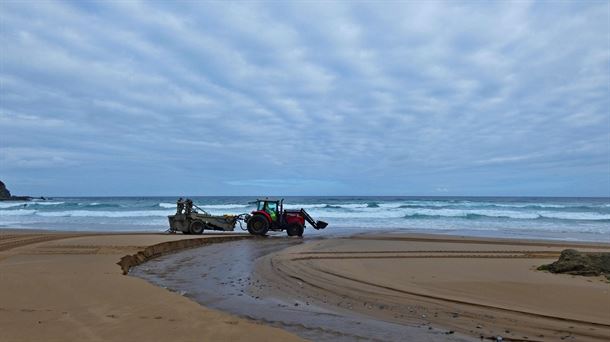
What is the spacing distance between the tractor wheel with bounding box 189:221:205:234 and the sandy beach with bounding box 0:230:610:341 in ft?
24.4

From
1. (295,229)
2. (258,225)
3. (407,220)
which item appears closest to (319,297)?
(295,229)

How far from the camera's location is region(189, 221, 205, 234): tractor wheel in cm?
1962

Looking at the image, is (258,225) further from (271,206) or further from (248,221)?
(271,206)

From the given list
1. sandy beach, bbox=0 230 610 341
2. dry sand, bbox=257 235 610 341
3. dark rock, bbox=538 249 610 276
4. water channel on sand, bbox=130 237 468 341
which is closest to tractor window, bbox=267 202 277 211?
dry sand, bbox=257 235 610 341

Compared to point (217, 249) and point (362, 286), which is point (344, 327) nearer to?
point (362, 286)

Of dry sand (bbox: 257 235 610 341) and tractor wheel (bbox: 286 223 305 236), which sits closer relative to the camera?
dry sand (bbox: 257 235 610 341)

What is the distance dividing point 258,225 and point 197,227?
2603 millimetres

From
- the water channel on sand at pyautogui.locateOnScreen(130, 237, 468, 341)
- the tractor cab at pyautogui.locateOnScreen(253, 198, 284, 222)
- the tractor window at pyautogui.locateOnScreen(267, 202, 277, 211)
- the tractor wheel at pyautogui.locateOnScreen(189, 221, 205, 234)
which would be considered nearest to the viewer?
the water channel on sand at pyautogui.locateOnScreen(130, 237, 468, 341)

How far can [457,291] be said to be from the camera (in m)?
7.48

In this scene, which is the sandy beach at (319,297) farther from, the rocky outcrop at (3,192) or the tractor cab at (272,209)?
the rocky outcrop at (3,192)

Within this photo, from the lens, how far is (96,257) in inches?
399

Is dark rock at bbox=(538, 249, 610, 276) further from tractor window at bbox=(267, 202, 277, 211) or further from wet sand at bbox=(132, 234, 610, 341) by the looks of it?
tractor window at bbox=(267, 202, 277, 211)

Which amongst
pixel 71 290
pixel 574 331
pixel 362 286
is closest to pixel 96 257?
pixel 71 290

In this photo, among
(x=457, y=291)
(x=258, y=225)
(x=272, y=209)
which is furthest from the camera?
(x=272, y=209)
